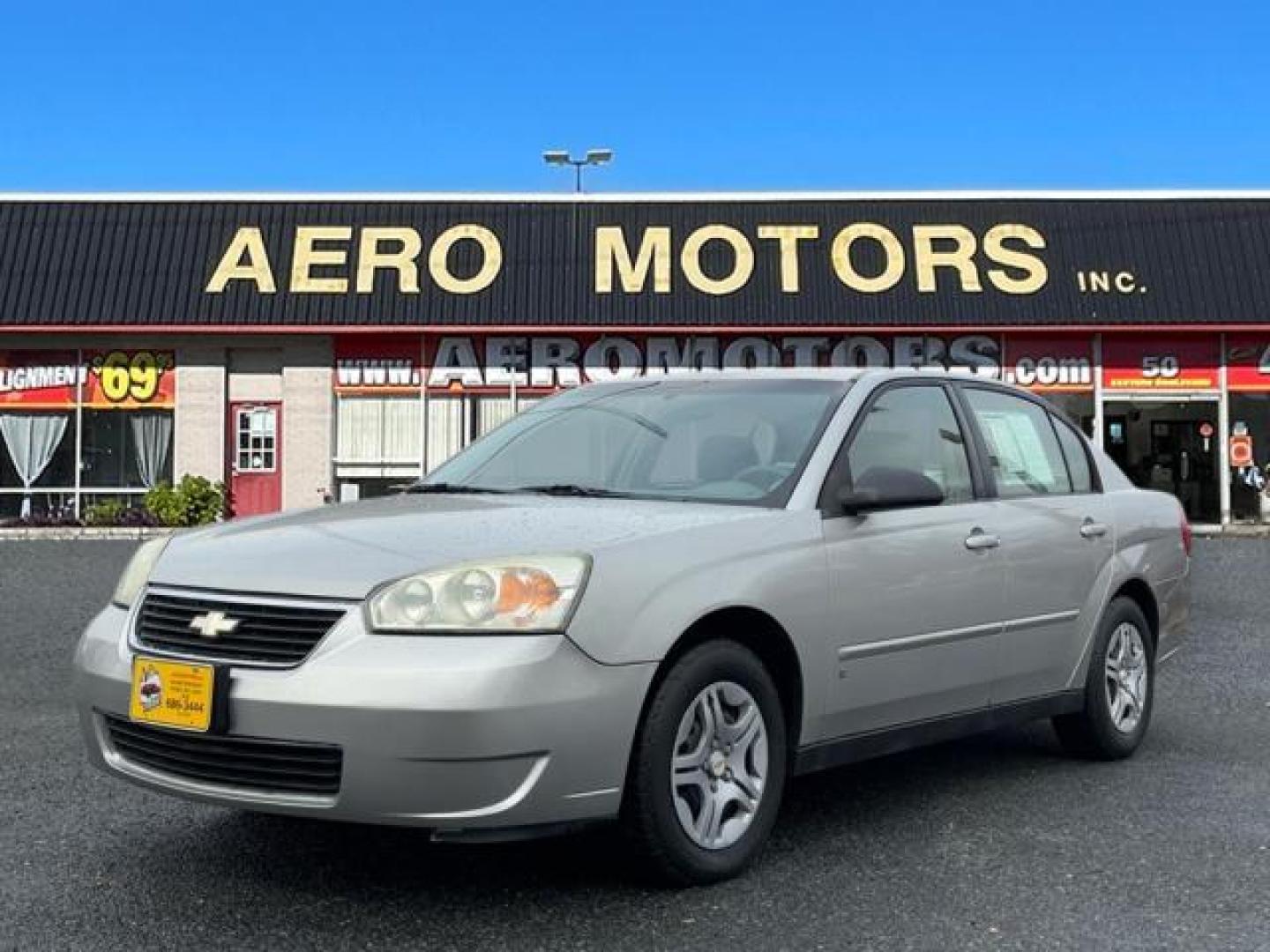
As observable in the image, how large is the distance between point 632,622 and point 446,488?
155 cm

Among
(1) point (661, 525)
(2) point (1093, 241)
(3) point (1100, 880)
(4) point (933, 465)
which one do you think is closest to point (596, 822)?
(1) point (661, 525)

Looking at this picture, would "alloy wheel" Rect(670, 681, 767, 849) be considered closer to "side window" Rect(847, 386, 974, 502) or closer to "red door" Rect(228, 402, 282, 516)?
"side window" Rect(847, 386, 974, 502)

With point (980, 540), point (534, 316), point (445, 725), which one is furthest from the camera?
point (534, 316)

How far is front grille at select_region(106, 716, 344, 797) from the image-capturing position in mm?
3471

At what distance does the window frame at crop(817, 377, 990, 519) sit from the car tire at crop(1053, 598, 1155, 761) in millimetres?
959

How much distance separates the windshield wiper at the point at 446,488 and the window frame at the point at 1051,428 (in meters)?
1.91

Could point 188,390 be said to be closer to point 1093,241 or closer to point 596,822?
point 1093,241

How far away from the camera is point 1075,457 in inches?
236

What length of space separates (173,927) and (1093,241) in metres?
21.8

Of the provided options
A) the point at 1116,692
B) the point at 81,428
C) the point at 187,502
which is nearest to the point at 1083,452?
the point at 1116,692

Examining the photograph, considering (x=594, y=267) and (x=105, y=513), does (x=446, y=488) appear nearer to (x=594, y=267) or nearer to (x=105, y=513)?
(x=594, y=267)

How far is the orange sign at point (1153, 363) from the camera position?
22.5 metres

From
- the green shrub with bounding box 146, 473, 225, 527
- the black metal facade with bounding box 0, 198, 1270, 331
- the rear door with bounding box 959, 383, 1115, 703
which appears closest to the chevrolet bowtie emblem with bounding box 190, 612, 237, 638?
the rear door with bounding box 959, 383, 1115, 703

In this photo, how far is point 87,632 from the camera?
4105 millimetres
